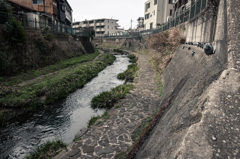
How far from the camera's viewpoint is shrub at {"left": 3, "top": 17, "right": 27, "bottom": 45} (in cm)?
1289

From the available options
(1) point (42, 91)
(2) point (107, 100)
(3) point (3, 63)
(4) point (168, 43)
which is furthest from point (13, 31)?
(4) point (168, 43)

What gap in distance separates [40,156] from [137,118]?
161 inches

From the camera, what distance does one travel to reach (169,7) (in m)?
41.7

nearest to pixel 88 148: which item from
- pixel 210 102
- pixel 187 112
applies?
pixel 187 112

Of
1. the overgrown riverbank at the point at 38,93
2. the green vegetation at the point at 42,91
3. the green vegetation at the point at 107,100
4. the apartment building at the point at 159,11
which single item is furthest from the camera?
the apartment building at the point at 159,11

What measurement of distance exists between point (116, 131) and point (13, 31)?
499 inches

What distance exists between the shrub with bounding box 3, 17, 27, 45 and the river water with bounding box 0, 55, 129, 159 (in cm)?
710

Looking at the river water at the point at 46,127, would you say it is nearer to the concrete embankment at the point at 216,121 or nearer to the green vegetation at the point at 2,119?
the green vegetation at the point at 2,119

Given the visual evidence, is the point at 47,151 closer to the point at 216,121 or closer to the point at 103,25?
the point at 216,121

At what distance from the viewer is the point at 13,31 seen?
1327cm

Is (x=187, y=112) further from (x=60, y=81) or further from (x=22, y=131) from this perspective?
(x=60, y=81)

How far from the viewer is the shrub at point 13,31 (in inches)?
507

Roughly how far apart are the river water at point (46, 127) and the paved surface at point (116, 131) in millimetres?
1317

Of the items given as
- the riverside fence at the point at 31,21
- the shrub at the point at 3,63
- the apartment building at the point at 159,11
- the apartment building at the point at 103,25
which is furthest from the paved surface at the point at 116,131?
the apartment building at the point at 103,25
